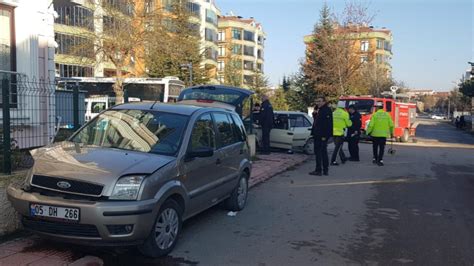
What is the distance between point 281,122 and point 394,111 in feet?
35.2

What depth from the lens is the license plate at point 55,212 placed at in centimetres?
456

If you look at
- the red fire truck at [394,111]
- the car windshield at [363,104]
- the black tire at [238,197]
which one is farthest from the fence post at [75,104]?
the car windshield at [363,104]

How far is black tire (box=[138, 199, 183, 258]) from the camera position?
4961 millimetres

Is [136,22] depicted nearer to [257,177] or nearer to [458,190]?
[257,177]

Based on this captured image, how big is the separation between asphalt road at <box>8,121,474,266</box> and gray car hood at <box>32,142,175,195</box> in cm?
100

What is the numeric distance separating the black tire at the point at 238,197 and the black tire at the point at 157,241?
2.00 meters

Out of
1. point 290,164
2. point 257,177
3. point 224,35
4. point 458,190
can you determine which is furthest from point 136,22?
point 224,35

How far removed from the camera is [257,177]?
35.3ft

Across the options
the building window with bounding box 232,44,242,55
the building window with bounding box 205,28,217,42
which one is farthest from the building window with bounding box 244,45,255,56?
the building window with bounding box 205,28,217,42

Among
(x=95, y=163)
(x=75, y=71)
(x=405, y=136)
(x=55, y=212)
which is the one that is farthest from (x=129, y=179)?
(x=75, y=71)

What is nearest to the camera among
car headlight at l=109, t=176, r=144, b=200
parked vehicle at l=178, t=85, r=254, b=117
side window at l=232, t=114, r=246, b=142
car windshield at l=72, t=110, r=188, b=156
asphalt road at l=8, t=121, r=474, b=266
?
car headlight at l=109, t=176, r=144, b=200

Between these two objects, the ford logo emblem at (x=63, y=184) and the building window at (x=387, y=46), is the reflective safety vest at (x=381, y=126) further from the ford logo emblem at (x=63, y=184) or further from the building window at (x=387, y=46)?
the building window at (x=387, y=46)

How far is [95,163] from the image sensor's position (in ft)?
16.2

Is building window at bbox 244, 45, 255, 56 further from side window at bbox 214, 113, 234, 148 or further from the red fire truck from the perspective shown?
side window at bbox 214, 113, 234, 148
